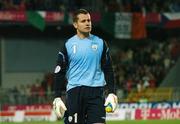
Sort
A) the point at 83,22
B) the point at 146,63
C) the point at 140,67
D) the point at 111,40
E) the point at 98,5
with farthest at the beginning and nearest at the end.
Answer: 1. the point at 111,40
2. the point at 98,5
3. the point at 146,63
4. the point at 140,67
5. the point at 83,22

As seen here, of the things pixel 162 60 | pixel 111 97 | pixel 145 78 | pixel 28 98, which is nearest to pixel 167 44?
pixel 162 60

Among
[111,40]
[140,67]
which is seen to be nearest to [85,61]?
[140,67]

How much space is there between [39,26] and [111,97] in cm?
2095

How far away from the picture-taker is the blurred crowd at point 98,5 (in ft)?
94.6

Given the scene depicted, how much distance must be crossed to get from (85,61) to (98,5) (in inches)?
914

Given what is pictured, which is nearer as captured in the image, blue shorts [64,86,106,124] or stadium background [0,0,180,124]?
blue shorts [64,86,106,124]

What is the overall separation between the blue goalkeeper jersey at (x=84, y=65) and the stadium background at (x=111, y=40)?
1790 centimetres

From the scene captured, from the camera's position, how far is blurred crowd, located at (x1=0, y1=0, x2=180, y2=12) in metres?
28.8

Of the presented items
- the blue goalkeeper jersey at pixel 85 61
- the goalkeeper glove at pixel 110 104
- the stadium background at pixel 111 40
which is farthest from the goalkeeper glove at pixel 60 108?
the stadium background at pixel 111 40

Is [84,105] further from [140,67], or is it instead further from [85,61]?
[140,67]

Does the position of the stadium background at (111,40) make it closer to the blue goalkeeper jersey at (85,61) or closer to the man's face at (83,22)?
the blue goalkeeper jersey at (85,61)

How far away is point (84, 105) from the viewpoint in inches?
302

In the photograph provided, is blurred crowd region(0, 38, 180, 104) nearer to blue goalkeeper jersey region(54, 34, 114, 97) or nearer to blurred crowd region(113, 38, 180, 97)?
blurred crowd region(113, 38, 180, 97)

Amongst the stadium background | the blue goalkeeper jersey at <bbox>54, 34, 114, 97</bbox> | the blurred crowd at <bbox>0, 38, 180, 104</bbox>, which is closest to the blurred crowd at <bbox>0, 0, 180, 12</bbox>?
the stadium background
